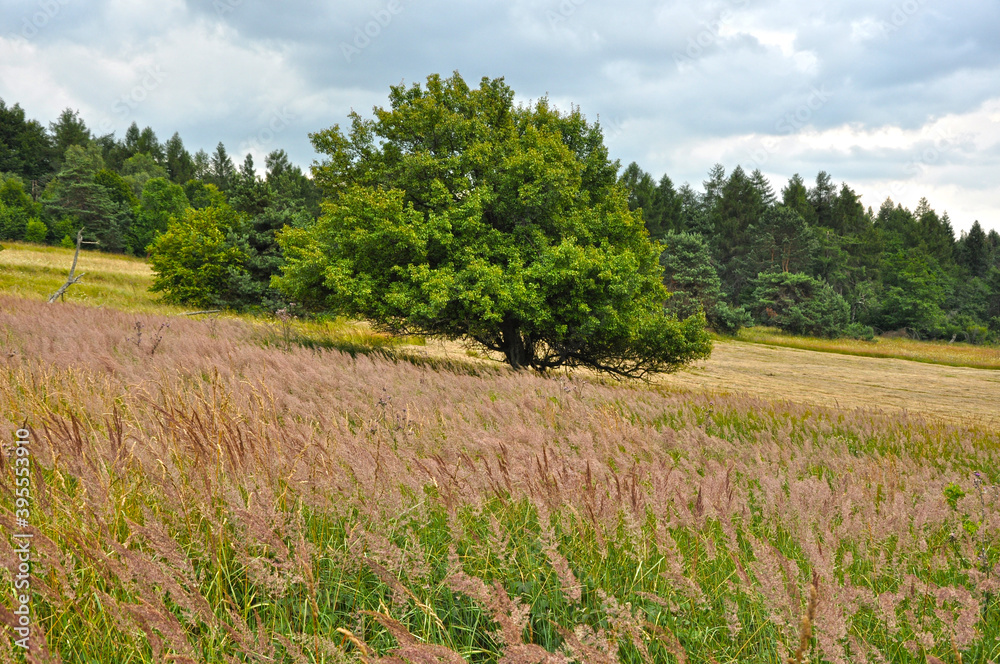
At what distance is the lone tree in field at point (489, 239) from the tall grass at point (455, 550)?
813 cm

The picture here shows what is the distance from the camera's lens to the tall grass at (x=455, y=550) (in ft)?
5.89

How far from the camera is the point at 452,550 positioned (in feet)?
6.91

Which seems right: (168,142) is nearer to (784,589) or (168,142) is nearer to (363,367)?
(363,367)

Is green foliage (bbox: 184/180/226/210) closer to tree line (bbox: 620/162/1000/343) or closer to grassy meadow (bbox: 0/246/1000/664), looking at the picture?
tree line (bbox: 620/162/1000/343)

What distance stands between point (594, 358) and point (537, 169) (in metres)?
5.54

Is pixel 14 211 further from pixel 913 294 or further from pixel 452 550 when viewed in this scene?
pixel 913 294

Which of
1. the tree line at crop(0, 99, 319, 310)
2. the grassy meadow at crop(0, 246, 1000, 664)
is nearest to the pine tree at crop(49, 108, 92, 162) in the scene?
the tree line at crop(0, 99, 319, 310)

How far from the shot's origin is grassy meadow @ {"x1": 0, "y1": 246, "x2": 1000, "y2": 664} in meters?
1.78

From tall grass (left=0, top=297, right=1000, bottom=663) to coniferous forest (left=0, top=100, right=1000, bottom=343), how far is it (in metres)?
24.0

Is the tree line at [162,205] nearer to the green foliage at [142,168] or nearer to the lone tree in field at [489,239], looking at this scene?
the green foliage at [142,168]

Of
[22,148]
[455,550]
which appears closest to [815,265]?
[455,550]

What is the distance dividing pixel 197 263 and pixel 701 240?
131 feet

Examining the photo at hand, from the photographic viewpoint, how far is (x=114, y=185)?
63.6 m

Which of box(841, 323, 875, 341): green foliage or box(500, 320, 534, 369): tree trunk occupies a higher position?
box(841, 323, 875, 341): green foliage
